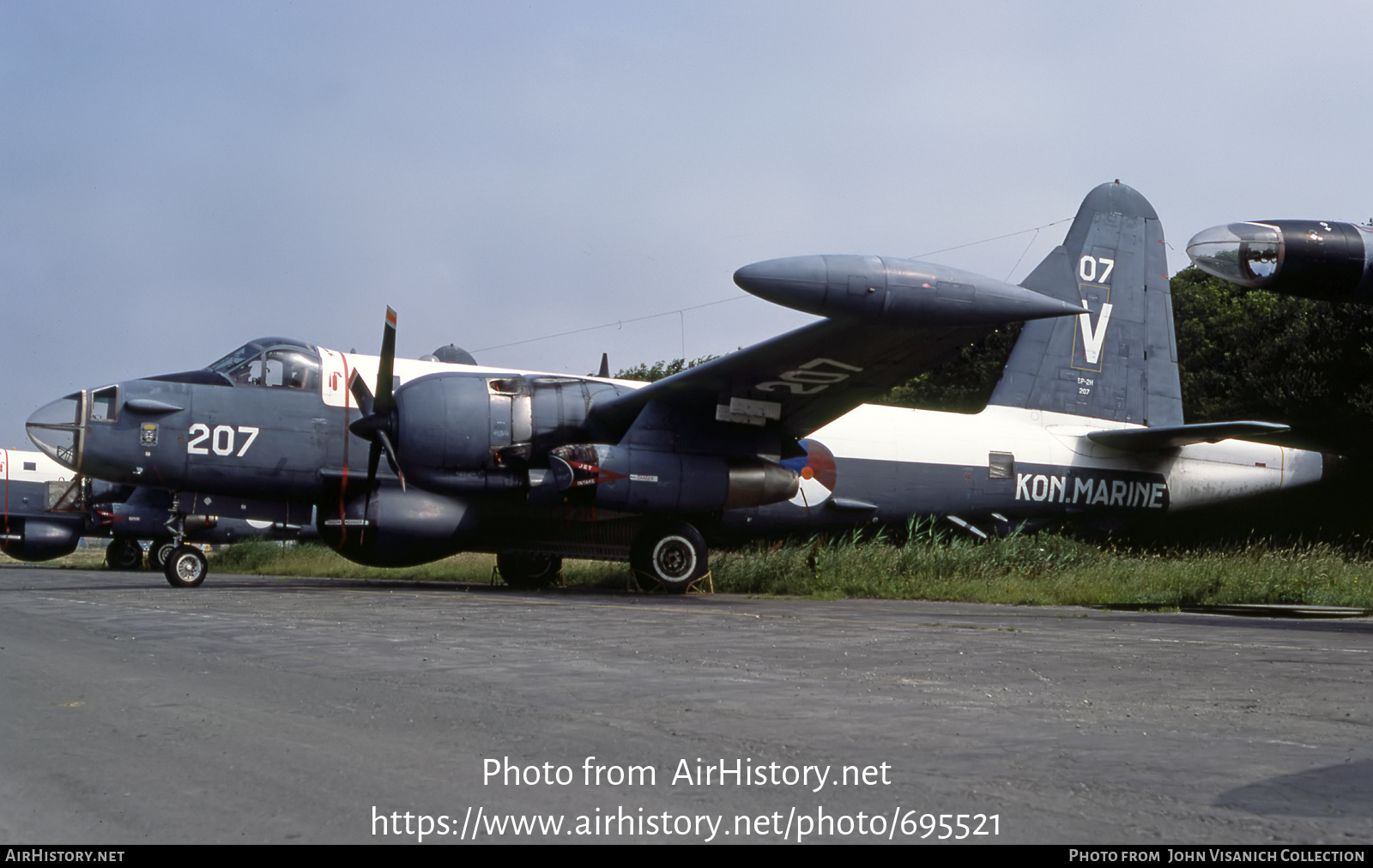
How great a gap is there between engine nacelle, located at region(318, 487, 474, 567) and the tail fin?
10.2 metres

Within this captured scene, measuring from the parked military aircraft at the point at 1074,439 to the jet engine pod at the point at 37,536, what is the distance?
72.2 ft

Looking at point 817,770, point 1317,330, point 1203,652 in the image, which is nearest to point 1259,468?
point 1317,330

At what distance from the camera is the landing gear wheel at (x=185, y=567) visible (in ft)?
50.0

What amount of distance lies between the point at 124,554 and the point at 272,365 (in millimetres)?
17746

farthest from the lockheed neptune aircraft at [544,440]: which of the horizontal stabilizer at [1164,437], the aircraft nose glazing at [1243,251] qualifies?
the aircraft nose glazing at [1243,251]

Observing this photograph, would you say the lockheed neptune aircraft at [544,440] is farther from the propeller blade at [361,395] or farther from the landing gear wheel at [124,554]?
the landing gear wheel at [124,554]

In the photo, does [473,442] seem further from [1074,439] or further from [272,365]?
[1074,439]

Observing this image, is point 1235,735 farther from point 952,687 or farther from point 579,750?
point 579,750

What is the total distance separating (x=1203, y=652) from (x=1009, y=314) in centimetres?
601

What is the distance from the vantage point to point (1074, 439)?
789 inches

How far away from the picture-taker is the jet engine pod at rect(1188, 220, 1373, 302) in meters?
9.74

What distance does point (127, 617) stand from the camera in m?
9.70

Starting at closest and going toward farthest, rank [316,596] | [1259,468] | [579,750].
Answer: [579,750] → [316,596] → [1259,468]

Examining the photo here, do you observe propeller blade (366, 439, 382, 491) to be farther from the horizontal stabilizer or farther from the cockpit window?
the horizontal stabilizer
